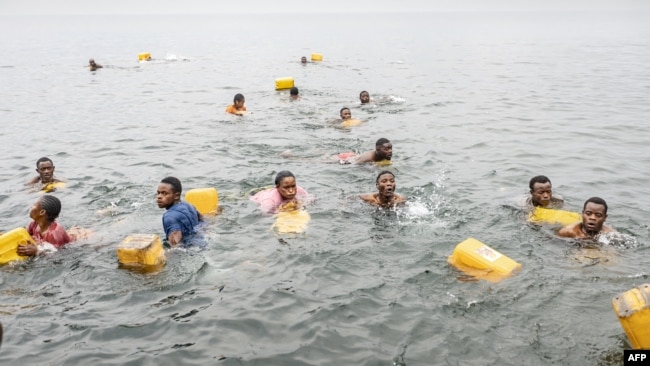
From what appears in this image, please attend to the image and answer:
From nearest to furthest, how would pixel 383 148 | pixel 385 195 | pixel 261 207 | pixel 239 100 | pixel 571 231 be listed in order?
pixel 571 231
pixel 385 195
pixel 261 207
pixel 383 148
pixel 239 100

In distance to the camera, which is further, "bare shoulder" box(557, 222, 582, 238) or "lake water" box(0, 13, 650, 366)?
"bare shoulder" box(557, 222, 582, 238)

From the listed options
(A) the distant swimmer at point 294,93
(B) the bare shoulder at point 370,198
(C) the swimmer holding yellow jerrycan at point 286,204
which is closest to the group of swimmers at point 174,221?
(C) the swimmer holding yellow jerrycan at point 286,204

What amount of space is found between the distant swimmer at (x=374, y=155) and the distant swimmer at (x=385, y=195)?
2280mm

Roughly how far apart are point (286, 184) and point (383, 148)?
3467 mm

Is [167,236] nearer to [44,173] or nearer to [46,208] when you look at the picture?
[46,208]

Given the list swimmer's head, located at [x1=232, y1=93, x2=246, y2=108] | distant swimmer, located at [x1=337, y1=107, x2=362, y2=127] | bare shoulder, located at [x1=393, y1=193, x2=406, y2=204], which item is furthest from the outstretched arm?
swimmer's head, located at [x1=232, y1=93, x2=246, y2=108]

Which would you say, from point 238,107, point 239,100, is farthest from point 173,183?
point 238,107

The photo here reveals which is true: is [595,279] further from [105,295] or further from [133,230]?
[133,230]

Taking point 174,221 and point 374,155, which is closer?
point 174,221

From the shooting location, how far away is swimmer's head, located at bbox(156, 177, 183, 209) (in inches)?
289

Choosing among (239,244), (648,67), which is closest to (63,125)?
(239,244)

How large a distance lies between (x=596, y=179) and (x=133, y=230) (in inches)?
371

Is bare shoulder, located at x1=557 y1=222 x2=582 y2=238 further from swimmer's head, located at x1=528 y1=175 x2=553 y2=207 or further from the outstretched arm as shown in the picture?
the outstretched arm

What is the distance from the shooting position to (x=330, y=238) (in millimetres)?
8133
